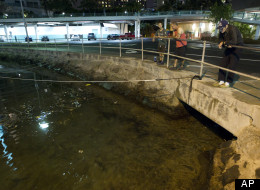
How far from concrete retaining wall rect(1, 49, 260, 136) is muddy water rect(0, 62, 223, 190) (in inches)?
26.7

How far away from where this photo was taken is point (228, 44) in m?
4.01

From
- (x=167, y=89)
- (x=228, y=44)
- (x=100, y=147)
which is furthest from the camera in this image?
(x=167, y=89)

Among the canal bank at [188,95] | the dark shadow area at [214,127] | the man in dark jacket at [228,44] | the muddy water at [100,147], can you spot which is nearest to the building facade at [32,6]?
the canal bank at [188,95]

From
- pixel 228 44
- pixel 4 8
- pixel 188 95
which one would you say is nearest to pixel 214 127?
pixel 188 95

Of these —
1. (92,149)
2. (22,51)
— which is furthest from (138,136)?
(22,51)

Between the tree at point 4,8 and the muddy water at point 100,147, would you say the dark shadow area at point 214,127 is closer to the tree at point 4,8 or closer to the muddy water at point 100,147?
the muddy water at point 100,147

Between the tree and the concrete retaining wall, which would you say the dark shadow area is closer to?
the concrete retaining wall

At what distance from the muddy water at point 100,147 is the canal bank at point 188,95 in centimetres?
56

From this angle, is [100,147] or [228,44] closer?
[228,44]

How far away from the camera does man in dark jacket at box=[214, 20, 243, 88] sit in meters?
4.03

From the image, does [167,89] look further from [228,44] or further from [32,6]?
[32,6]

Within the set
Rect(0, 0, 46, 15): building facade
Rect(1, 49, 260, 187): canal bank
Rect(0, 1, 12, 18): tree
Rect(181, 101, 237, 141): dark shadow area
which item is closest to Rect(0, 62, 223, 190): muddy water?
Rect(181, 101, 237, 141): dark shadow area

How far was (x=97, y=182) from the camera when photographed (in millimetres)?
3455

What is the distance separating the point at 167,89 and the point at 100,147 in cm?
300
